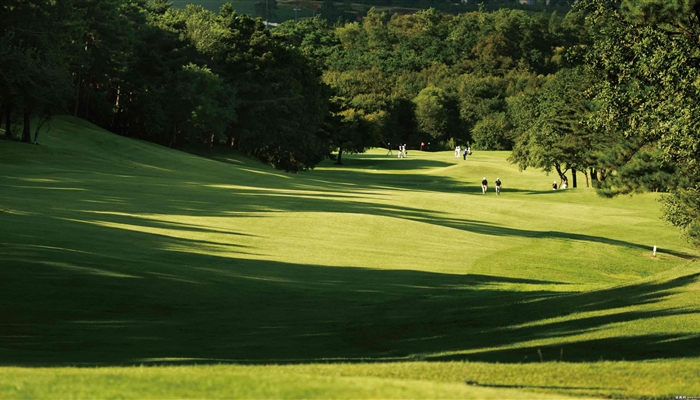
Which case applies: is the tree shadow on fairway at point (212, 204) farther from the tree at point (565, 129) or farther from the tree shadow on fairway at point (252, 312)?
the tree at point (565, 129)

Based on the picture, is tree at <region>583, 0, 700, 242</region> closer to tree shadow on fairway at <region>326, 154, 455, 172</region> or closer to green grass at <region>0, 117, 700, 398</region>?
green grass at <region>0, 117, 700, 398</region>

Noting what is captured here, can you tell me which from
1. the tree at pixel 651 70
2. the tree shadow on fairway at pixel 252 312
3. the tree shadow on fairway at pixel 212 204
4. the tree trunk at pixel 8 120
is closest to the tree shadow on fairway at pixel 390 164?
the tree trunk at pixel 8 120

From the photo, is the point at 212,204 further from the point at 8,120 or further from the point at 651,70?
the point at 8,120

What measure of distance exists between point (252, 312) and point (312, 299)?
8.32 feet

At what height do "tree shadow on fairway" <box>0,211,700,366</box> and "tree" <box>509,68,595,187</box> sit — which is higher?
"tree" <box>509,68,595,187</box>

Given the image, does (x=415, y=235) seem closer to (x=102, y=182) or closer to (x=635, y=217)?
(x=102, y=182)

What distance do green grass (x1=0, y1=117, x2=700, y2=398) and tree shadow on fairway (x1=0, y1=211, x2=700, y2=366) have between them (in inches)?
2.9

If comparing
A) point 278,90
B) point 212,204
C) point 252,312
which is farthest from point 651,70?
point 278,90

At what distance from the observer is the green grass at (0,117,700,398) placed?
981cm

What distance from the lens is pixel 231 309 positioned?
739 inches

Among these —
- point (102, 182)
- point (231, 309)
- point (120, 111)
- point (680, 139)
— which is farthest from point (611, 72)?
point (120, 111)

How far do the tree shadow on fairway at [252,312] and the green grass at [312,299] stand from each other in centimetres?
7

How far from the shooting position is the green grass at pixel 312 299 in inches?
386

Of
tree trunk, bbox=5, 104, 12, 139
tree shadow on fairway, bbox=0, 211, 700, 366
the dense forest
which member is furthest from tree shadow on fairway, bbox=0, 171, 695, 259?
tree trunk, bbox=5, 104, 12, 139
